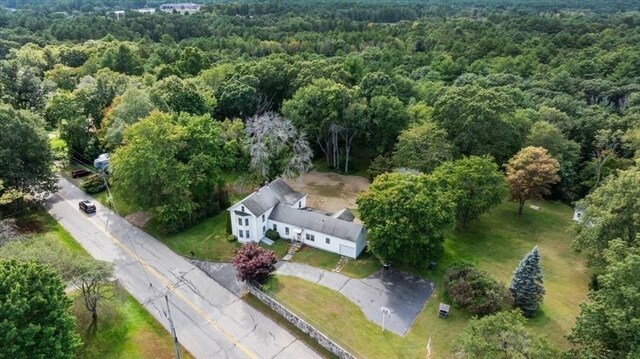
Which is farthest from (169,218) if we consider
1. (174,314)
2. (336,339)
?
(336,339)

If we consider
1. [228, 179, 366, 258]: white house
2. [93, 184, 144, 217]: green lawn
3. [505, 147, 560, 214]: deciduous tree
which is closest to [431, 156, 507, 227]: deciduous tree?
[505, 147, 560, 214]: deciduous tree

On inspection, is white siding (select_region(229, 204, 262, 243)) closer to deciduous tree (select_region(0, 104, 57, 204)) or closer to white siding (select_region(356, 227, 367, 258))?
white siding (select_region(356, 227, 367, 258))

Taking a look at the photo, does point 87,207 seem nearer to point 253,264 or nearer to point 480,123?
point 253,264

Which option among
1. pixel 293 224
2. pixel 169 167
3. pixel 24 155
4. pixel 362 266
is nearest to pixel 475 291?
pixel 362 266

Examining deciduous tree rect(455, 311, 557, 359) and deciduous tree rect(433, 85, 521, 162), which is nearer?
deciduous tree rect(455, 311, 557, 359)

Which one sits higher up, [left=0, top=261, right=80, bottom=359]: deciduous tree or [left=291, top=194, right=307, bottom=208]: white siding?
[left=0, top=261, right=80, bottom=359]: deciduous tree

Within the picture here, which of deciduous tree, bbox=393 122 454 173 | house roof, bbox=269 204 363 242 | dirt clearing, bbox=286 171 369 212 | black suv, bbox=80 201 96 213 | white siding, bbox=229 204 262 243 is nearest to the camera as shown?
house roof, bbox=269 204 363 242

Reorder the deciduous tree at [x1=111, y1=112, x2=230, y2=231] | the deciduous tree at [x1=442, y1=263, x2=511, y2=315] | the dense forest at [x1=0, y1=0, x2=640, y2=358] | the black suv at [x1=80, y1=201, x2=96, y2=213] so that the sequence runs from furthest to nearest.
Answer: the black suv at [x1=80, y1=201, x2=96, y2=213], the deciduous tree at [x1=111, y1=112, x2=230, y2=231], the dense forest at [x1=0, y1=0, x2=640, y2=358], the deciduous tree at [x1=442, y1=263, x2=511, y2=315]

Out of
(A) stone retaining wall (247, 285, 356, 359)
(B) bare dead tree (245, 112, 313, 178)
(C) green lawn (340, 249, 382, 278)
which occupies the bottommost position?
(C) green lawn (340, 249, 382, 278)
